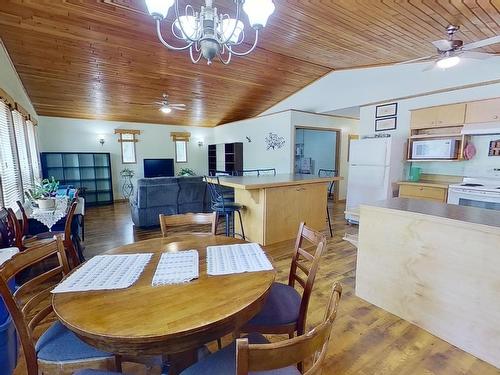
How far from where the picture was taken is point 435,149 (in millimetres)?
3975

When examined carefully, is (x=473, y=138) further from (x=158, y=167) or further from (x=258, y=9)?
(x=158, y=167)

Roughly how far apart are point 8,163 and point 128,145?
482cm

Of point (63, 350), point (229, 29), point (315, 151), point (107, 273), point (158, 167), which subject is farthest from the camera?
point (158, 167)

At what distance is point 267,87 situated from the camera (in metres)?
5.88

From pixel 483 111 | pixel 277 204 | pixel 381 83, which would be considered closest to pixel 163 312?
pixel 277 204

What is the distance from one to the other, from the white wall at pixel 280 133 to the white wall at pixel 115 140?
1.46 meters

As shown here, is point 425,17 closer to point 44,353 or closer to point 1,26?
point 44,353

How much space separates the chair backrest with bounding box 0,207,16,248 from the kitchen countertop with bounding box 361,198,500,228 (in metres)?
3.28


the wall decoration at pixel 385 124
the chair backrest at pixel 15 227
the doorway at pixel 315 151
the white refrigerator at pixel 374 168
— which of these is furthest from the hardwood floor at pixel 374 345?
the doorway at pixel 315 151

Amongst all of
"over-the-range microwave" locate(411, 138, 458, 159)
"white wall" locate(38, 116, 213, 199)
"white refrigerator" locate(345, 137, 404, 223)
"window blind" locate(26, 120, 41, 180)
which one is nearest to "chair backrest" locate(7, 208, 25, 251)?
"window blind" locate(26, 120, 41, 180)

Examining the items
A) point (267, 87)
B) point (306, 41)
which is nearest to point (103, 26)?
point (306, 41)

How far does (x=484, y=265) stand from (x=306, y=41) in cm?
347

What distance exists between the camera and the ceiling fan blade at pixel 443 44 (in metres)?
2.28

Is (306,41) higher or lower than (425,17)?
higher
